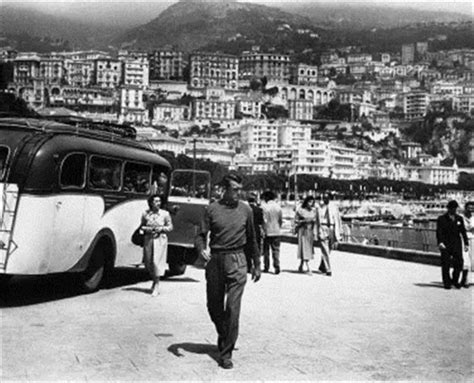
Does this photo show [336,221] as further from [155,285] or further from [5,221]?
[5,221]

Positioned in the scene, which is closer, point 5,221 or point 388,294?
point 5,221

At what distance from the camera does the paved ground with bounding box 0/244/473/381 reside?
706cm

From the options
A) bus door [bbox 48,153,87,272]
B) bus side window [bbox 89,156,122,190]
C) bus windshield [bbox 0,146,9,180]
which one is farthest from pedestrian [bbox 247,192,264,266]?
bus windshield [bbox 0,146,9,180]

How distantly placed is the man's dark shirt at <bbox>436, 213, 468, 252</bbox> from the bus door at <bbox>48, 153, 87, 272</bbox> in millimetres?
5427

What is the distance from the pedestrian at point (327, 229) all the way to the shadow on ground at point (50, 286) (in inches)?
106

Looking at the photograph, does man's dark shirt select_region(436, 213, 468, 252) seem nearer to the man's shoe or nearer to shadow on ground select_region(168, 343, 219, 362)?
shadow on ground select_region(168, 343, 219, 362)

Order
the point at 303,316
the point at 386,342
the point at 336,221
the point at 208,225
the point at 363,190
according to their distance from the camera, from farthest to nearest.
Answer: the point at 363,190 < the point at 336,221 < the point at 303,316 < the point at 386,342 < the point at 208,225

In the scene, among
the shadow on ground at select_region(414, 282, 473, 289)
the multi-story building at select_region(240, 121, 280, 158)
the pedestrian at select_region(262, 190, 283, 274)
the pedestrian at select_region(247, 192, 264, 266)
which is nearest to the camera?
the shadow on ground at select_region(414, 282, 473, 289)

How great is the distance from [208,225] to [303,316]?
10.4 ft

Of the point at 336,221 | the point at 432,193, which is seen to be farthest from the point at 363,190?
the point at 336,221

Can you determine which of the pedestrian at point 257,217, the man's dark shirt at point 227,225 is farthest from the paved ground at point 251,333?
the pedestrian at point 257,217

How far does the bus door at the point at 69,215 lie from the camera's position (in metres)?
11.2

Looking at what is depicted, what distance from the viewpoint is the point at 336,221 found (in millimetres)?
16875

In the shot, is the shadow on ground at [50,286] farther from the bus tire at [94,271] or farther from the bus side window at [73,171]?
the bus side window at [73,171]
